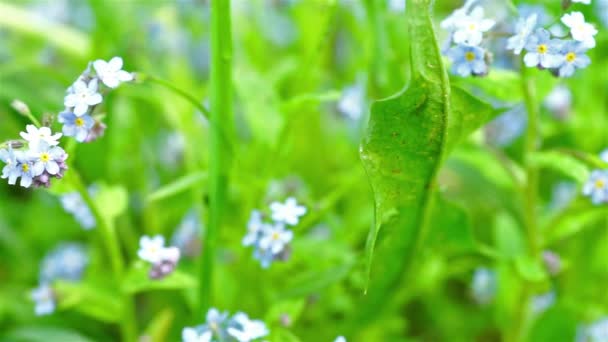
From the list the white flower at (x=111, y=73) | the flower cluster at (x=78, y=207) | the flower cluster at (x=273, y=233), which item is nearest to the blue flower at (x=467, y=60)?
the flower cluster at (x=273, y=233)

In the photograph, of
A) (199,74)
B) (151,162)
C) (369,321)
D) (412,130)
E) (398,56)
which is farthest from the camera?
(199,74)

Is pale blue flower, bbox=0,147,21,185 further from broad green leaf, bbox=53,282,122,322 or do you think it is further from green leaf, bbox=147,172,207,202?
broad green leaf, bbox=53,282,122,322

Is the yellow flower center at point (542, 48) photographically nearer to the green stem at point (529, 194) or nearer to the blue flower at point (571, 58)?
the blue flower at point (571, 58)

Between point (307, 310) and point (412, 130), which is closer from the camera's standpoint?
point (412, 130)

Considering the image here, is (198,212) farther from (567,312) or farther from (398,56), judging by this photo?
(567,312)

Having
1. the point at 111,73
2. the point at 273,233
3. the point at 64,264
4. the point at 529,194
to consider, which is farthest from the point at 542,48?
the point at 64,264

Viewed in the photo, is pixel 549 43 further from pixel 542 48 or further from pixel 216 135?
pixel 216 135

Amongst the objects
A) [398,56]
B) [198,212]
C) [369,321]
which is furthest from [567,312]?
[198,212]

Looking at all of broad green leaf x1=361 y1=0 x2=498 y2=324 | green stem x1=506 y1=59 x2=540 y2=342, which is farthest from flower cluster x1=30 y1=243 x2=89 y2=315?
green stem x1=506 y1=59 x2=540 y2=342
